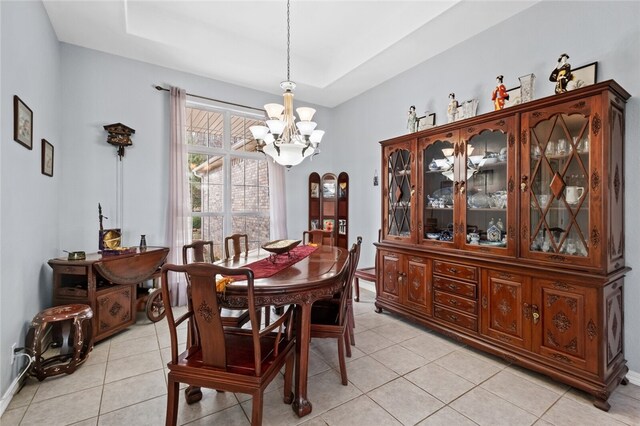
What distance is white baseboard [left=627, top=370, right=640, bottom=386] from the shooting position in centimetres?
209

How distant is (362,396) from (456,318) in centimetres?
126

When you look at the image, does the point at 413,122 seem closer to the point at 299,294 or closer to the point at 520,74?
the point at 520,74

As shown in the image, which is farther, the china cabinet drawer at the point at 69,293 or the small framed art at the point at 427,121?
the small framed art at the point at 427,121

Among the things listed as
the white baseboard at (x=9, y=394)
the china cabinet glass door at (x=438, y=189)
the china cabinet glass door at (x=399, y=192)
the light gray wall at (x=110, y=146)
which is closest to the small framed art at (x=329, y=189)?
the china cabinet glass door at (x=399, y=192)

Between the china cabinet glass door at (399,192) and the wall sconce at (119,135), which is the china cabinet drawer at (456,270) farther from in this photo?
the wall sconce at (119,135)

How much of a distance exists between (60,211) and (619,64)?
17.2 feet

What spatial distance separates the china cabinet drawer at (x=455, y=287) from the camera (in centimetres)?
258

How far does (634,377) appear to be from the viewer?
210cm

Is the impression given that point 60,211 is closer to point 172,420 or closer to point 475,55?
point 172,420

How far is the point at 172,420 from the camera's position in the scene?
1494 mm

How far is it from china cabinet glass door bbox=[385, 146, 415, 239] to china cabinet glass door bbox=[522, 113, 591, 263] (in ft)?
3.75

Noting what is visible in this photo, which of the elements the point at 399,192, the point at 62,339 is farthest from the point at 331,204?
the point at 62,339

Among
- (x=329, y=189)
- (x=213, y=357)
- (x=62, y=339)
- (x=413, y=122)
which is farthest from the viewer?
(x=329, y=189)

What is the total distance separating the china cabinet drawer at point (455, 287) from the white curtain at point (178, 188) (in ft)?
10.2
